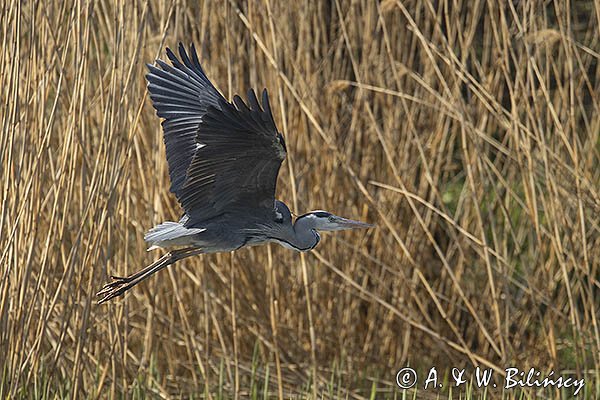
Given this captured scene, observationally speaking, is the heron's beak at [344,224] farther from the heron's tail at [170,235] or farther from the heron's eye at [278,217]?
the heron's tail at [170,235]

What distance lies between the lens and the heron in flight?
2.55 m

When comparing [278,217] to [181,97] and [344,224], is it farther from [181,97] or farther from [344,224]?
[181,97]

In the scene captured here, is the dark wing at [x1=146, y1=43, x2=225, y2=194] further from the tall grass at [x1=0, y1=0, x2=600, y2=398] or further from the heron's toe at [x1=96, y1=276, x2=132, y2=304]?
the heron's toe at [x1=96, y1=276, x2=132, y2=304]

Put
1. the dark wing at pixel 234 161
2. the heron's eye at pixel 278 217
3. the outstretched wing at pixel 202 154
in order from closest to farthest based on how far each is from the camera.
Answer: the dark wing at pixel 234 161
the outstretched wing at pixel 202 154
the heron's eye at pixel 278 217

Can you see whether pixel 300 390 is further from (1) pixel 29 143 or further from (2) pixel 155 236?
(1) pixel 29 143

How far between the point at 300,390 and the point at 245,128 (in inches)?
54.2

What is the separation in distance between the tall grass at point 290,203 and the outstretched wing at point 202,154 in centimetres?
13

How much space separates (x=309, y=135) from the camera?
152 inches

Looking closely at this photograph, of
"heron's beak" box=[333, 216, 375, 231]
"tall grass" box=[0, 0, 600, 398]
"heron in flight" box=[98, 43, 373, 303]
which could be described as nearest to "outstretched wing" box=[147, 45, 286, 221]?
"heron in flight" box=[98, 43, 373, 303]

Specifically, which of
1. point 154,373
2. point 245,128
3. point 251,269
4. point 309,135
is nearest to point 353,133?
point 309,135

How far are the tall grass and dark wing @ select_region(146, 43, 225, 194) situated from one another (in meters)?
0.10

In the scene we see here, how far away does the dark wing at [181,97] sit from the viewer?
2711 millimetres

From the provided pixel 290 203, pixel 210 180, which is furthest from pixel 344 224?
pixel 290 203

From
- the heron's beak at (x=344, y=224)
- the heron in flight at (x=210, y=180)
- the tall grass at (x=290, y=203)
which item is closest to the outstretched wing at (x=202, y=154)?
the heron in flight at (x=210, y=180)
